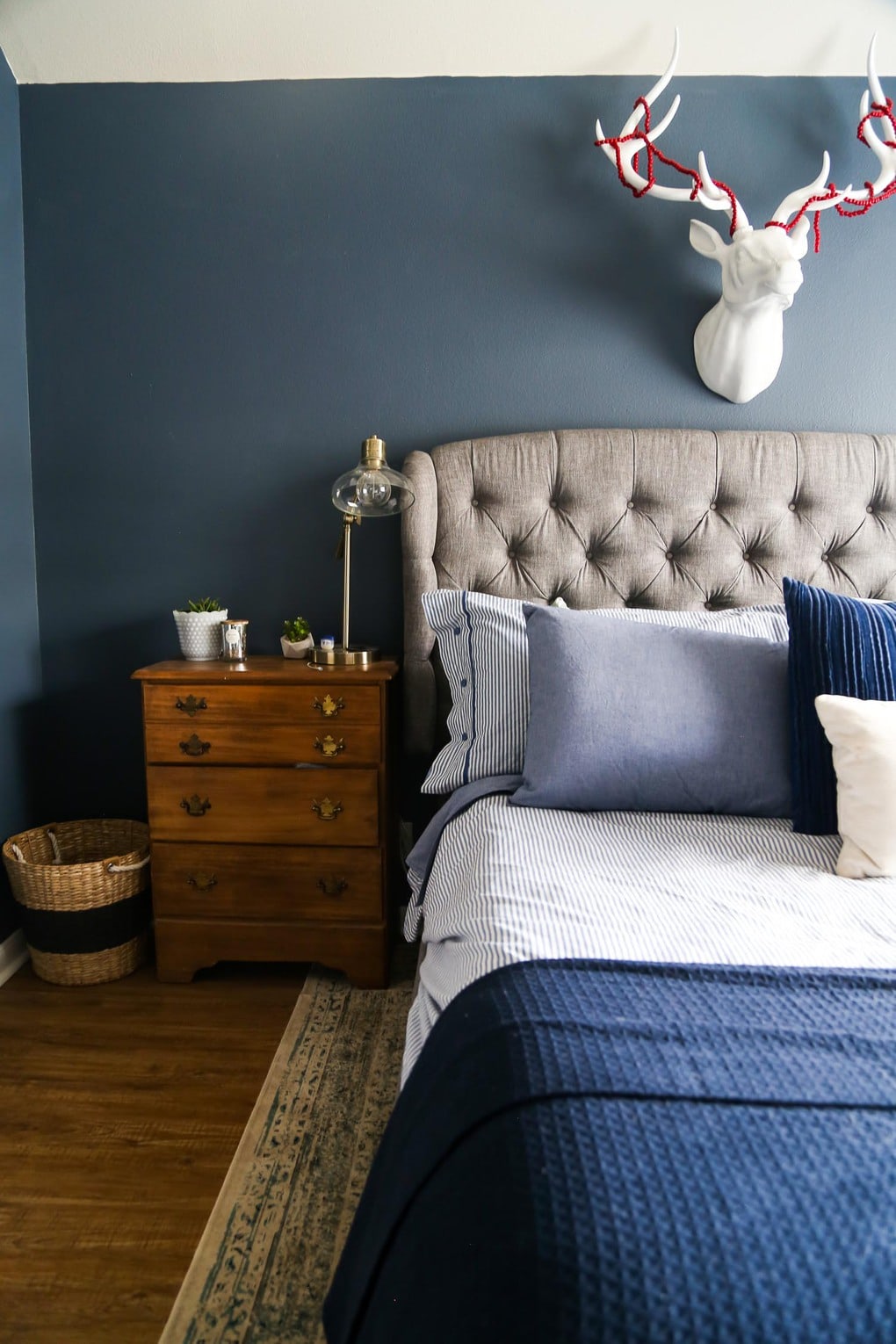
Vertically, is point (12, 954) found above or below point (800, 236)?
below

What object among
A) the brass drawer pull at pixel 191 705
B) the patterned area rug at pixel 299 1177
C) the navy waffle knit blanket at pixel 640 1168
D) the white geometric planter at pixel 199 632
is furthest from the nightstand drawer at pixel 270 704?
the navy waffle knit blanket at pixel 640 1168

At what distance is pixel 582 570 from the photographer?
89.2 inches

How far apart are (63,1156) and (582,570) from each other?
167 centimetres

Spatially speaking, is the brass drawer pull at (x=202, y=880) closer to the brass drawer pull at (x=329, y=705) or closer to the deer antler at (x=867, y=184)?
the brass drawer pull at (x=329, y=705)

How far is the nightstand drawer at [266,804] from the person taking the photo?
6.91 ft

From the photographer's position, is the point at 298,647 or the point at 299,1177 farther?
the point at 298,647

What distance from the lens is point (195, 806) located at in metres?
2.13

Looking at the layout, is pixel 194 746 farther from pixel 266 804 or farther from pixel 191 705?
pixel 266 804

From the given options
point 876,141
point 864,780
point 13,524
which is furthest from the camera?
point 13,524

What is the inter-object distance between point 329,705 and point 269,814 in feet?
1.01

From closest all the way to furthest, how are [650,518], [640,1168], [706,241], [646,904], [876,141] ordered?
[640,1168]
[646,904]
[876,141]
[706,241]
[650,518]

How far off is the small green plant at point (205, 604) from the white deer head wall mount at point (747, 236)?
1420mm

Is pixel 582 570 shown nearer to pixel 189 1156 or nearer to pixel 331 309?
pixel 331 309

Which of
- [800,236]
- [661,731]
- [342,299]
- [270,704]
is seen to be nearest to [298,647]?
[270,704]
